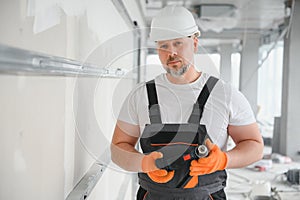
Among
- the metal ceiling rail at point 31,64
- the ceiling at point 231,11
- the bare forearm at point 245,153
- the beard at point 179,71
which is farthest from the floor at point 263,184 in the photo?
the metal ceiling rail at point 31,64

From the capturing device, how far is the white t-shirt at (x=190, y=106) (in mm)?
1285

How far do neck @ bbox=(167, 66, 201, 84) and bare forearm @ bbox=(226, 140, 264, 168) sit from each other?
0.29 meters

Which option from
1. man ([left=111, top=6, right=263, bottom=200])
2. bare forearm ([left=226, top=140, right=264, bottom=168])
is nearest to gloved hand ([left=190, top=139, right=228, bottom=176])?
man ([left=111, top=6, right=263, bottom=200])

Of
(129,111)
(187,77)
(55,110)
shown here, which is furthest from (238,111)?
(55,110)

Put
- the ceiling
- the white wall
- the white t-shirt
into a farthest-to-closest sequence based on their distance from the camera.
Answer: the ceiling → the white t-shirt → the white wall

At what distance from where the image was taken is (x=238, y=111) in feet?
4.71

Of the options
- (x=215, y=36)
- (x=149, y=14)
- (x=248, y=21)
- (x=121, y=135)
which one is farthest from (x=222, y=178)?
(x=215, y=36)

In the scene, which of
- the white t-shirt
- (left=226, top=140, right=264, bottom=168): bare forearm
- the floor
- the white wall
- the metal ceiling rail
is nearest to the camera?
the metal ceiling rail

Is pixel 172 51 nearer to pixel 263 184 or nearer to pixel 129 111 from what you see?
pixel 129 111

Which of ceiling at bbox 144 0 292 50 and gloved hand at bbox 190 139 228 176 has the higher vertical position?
ceiling at bbox 144 0 292 50

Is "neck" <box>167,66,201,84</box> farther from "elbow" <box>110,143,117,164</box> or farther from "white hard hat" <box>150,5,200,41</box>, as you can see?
"elbow" <box>110,143,117,164</box>

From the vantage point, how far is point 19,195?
0.78 m

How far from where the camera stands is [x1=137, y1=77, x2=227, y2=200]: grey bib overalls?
1.23 meters

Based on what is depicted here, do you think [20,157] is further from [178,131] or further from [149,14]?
[149,14]
